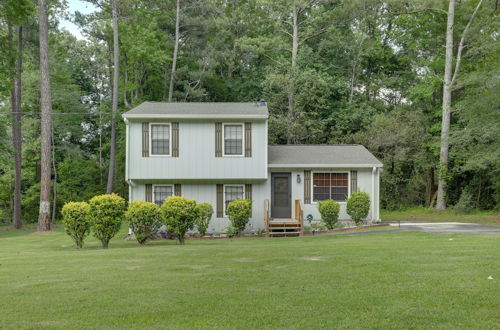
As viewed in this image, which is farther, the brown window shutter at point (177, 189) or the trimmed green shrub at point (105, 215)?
the brown window shutter at point (177, 189)

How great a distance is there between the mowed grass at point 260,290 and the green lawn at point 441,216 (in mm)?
10934

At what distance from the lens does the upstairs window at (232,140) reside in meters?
17.8

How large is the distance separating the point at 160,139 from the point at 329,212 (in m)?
7.19

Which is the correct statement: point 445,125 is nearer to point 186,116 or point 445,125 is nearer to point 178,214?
point 186,116

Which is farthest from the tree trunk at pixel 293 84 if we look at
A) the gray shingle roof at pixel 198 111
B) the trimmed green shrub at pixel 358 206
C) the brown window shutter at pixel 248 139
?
the trimmed green shrub at pixel 358 206

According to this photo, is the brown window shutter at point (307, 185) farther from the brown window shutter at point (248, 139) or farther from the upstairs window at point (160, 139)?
the upstairs window at point (160, 139)

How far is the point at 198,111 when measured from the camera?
18.0 meters

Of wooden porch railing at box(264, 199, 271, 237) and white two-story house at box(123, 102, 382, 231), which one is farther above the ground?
white two-story house at box(123, 102, 382, 231)

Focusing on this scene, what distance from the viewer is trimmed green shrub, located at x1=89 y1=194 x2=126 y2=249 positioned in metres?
12.5

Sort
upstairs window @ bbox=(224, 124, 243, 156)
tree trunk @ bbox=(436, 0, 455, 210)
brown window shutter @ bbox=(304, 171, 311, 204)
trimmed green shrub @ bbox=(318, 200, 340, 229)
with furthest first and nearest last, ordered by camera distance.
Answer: tree trunk @ bbox=(436, 0, 455, 210) → brown window shutter @ bbox=(304, 171, 311, 204) → upstairs window @ bbox=(224, 124, 243, 156) → trimmed green shrub @ bbox=(318, 200, 340, 229)

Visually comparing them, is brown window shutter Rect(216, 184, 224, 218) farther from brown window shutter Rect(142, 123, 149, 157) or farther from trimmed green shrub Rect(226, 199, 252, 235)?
brown window shutter Rect(142, 123, 149, 157)

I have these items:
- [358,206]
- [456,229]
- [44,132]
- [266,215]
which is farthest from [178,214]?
[44,132]

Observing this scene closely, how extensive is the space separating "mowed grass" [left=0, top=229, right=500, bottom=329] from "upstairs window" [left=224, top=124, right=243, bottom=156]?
332 inches

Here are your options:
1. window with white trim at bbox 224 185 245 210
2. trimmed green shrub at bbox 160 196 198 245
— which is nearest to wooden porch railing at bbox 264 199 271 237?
window with white trim at bbox 224 185 245 210
